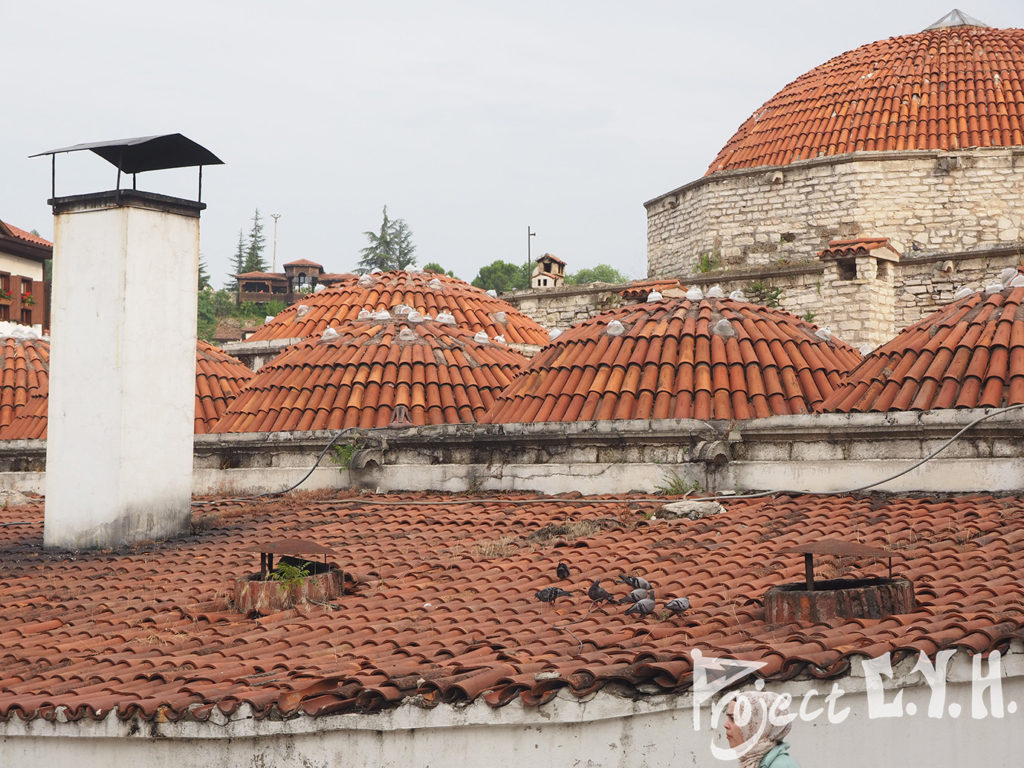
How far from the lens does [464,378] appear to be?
619 inches

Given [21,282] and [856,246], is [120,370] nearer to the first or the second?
[856,246]

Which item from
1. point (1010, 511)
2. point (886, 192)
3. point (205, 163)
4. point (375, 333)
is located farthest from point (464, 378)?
point (886, 192)

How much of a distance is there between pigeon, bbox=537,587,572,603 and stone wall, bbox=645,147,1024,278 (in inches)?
551

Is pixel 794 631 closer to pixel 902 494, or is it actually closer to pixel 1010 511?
pixel 1010 511

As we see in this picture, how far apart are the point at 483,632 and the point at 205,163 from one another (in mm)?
6752

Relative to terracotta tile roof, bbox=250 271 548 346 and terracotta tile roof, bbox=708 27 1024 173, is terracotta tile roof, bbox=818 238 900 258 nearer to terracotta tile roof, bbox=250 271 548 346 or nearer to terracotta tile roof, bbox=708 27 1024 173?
terracotta tile roof, bbox=708 27 1024 173

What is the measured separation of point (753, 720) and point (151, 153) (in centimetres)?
903

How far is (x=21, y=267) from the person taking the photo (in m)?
34.5

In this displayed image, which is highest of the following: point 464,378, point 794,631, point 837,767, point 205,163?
point 205,163

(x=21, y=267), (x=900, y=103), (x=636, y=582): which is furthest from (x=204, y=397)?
(x=21, y=267)

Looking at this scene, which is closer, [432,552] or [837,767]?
[837,767]

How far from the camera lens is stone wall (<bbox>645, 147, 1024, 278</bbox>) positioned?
→ 21.2 meters

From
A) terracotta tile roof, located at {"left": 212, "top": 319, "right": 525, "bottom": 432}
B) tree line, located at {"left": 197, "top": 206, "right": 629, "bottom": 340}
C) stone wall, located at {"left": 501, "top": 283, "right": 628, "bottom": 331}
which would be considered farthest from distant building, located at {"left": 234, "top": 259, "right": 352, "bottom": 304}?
terracotta tile roof, located at {"left": 212, "top": 319, "right": 525, "bottom": 432}

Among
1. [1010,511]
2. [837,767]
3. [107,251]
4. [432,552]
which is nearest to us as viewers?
[837,767]
